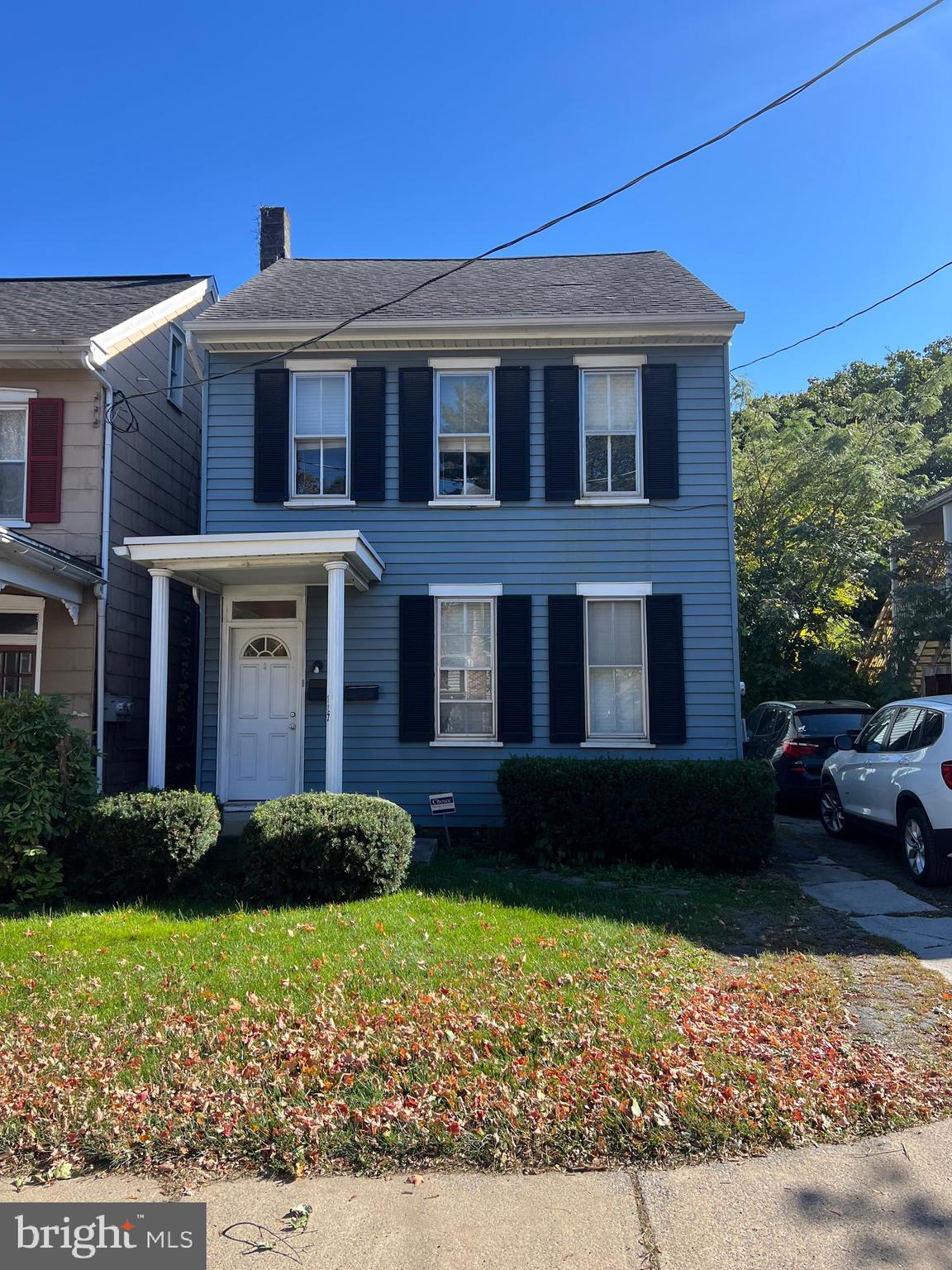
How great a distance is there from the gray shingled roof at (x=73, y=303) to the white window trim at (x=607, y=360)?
18.6ft

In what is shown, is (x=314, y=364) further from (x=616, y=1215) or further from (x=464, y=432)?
(x=616, y=1215)

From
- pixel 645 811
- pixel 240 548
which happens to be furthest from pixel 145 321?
pixel 645 811

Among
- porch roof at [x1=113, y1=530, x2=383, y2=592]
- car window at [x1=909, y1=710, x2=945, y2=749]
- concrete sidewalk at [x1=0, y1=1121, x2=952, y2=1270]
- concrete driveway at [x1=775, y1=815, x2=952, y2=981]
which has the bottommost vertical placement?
concrete sidewalk at [x1=0, y1=1121, x2=952, y2=1270]

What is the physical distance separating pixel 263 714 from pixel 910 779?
716cm

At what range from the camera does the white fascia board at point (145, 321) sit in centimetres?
1076

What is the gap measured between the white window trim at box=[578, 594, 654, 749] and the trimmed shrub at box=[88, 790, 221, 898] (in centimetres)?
473

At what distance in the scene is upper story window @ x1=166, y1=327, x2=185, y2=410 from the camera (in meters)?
13.4

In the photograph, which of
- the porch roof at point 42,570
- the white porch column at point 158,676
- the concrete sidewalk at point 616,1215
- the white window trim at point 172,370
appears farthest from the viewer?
the white window trim at point 172,370

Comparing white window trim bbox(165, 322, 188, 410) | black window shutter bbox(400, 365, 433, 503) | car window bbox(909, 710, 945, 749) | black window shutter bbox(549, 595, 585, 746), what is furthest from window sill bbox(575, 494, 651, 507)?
white window trim bbox(165, 322, 188, 410)

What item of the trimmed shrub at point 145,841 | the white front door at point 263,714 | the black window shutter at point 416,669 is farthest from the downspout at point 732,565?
the trimmed shrub at point 145,841

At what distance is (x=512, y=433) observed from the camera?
449 inches

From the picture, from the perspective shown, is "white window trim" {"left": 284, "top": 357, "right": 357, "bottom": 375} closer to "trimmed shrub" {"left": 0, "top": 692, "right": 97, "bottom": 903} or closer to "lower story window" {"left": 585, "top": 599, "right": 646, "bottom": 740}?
"lower story window" {"left": 585, "top": 599, "right": 646, "bottom": 740}

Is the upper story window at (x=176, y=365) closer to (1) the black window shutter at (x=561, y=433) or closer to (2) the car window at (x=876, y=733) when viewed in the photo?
(1) the black window shutter at (x=561, y=433)

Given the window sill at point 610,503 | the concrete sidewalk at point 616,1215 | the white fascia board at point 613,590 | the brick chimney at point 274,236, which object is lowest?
the concrete sidewalk at point 616,1215
